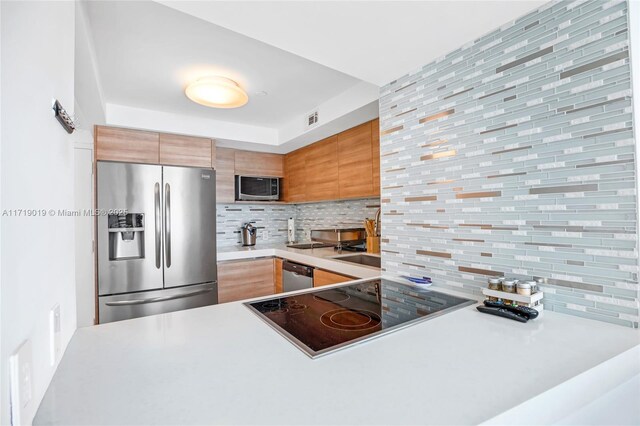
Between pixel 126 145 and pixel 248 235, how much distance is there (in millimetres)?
1548

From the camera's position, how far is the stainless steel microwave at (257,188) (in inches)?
131

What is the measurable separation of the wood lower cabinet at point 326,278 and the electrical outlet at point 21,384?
5.72 ft

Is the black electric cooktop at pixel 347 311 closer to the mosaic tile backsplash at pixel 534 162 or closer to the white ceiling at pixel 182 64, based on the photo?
the mosaic tile backsplash at pixel 534 162

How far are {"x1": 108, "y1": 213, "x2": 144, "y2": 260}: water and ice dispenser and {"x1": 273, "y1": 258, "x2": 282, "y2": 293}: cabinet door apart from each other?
124cm

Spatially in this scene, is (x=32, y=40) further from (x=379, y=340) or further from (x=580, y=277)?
(x=580, y=277)

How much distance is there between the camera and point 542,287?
1049mm

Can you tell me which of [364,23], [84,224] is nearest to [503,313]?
[364,23]

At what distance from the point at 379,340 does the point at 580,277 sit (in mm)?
709

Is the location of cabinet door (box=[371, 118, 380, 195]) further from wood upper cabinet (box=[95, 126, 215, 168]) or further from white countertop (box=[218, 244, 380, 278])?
wood upper cabinet (box=[95, 126, 215, 168])

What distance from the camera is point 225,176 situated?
10.7ft

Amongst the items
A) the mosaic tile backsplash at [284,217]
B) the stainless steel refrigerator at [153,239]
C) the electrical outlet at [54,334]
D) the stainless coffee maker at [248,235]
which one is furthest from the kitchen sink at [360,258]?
the electrical outlet at [54,334]

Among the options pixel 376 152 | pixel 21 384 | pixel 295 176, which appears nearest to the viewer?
pixel 21 384

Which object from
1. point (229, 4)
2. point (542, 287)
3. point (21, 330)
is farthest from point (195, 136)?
point (542, 287)

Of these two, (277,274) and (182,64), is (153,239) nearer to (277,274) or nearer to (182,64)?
(277,274)
